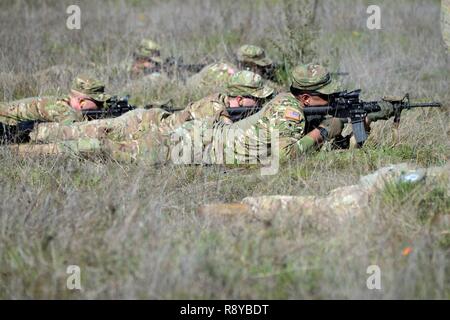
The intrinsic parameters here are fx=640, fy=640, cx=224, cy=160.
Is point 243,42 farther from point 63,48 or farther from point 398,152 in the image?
point 398,152

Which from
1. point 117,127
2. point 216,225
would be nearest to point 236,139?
point 117,127

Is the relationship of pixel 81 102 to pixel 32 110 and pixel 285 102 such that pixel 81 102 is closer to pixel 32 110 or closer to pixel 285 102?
pixel 32 110

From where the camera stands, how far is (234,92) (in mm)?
6500

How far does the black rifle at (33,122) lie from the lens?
627 centimetres

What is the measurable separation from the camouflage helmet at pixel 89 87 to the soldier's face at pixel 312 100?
2397 millimetres

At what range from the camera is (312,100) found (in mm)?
5738

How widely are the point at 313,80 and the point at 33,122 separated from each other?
9.52ft

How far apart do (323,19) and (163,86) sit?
175 inches

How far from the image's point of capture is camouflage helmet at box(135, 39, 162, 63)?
9.38 metres

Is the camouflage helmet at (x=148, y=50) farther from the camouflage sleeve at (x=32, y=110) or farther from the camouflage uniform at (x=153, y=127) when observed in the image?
the camouflage uniform at (x=153, y=127)

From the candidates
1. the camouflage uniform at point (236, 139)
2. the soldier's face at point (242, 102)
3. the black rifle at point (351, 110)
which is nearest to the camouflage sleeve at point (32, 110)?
the camouflage uniform at point (236, 139)

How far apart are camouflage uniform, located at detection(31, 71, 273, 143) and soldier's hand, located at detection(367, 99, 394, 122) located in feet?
3.55

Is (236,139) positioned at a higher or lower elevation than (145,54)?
higher

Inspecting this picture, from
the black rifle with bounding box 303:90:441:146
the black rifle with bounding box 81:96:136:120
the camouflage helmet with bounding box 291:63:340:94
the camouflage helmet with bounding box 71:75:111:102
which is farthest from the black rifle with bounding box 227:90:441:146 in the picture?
the camouflage helmet with bounding box 71:75:111:102
